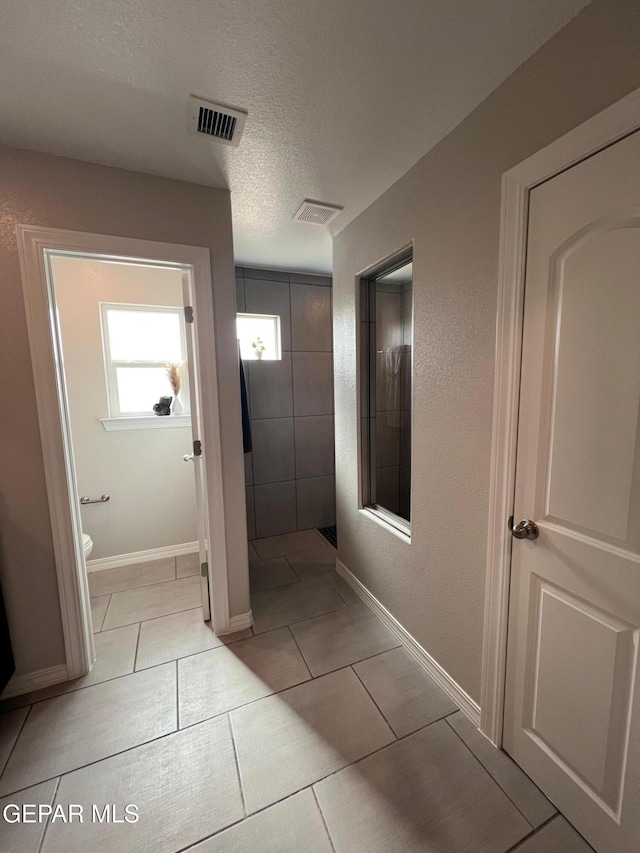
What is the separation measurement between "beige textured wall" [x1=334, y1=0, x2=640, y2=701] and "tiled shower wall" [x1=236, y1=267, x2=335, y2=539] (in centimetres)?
124

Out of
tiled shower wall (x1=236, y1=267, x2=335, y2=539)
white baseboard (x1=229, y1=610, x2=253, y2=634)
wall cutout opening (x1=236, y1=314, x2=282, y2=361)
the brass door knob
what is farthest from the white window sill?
the brass door knob

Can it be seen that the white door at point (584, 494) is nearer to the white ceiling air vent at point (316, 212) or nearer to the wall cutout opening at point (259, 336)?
the white ceiling air vent at point (316, 212)

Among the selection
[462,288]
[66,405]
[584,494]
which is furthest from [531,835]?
[66,405]

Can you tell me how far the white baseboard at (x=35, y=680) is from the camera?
157 cm

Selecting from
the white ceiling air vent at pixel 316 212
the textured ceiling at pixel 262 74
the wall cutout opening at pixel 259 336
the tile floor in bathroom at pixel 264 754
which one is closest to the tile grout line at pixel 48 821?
the tile floor in bathroom at pixel 264 754

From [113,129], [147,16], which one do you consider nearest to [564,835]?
[147,16]

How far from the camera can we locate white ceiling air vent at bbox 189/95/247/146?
47.4 inches

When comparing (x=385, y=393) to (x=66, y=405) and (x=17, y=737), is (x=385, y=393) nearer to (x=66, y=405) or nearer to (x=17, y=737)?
(x=66, y=405)

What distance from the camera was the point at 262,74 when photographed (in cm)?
109

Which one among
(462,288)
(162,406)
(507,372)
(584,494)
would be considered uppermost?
(462,288)

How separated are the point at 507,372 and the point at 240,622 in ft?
6.33

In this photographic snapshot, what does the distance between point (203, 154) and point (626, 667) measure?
2333 millimetres

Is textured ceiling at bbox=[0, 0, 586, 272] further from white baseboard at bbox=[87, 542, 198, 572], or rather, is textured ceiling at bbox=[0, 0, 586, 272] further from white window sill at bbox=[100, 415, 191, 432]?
white baseboard at bbox=[87, 542, 198, 572]

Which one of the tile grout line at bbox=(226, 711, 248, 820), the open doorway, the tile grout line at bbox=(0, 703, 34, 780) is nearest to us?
the tile grout line at bbox=(226, 711, 248, 820)
